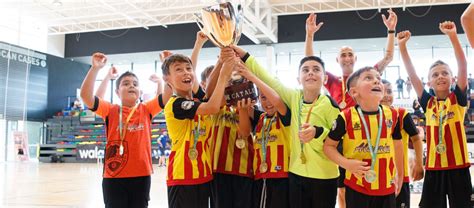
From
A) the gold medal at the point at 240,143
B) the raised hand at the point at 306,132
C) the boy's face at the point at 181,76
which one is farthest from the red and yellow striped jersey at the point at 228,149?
the raised hand at the point at 306,132

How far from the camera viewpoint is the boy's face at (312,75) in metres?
2.94

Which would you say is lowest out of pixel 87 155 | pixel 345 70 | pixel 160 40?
pixel 87 155

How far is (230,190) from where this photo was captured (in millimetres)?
3191

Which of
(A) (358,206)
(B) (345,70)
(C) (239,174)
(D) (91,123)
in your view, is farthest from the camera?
(D) (91,123)

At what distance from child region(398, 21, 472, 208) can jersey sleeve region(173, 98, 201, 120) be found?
184 centimetres

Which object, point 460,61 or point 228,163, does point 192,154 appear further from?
point 460,61

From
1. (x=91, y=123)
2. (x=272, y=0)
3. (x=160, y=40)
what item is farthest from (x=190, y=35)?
(x=91, y=123)

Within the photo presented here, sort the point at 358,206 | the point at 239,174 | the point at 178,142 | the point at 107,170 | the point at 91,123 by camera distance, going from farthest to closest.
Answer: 1. the point at 91,123
2. the point at 107,170
3. the point at 239,174
4. the point at 178,142
5. the point at 358,206

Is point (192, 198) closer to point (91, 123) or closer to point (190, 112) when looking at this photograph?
point (190, 112)

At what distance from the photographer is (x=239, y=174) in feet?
10.4

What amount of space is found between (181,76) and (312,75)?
0.89 meters

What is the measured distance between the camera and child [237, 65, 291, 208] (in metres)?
3.00

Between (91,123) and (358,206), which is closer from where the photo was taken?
(358,206)

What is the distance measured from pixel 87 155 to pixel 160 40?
6305 millimetres
